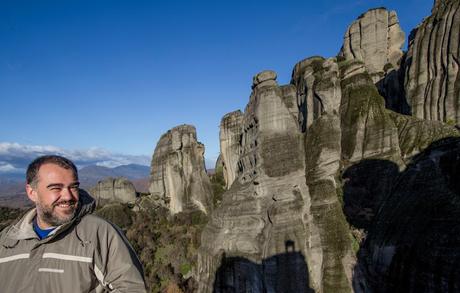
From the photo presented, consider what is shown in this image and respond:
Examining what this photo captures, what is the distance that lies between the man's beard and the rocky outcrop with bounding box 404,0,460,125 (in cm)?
2114

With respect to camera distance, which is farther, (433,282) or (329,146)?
(329,146)

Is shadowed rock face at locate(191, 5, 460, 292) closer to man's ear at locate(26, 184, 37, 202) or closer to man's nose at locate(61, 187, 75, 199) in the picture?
man's nose at locate(61, 187, 75, 199)

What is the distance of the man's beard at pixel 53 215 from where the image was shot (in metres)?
2.50

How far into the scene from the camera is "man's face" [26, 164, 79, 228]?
251cm

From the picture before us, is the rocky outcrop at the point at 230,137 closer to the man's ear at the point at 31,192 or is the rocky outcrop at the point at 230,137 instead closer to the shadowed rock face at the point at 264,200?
the shadowed rock face at the point at 264,200

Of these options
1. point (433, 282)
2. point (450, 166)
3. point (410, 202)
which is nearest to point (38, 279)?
point (433, 282)

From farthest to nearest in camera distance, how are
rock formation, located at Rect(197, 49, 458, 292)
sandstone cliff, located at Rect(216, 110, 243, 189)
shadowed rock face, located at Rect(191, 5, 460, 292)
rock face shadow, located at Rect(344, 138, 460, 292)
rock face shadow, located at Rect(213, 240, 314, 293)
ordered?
sandstone cliff, located at Rect(216, 110, 243, 189) < rock formation, located at Rect(197, 49, 458, 292) < rock face shadow, located at Rect(213, 240, 314, 293) < shadowed rock face, located at Rect(191, 5, 460, 292) < rock face shadow, located at Rect(344, 138, 460, 292)

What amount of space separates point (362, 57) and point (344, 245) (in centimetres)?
3260

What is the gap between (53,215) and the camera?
251 centimetres

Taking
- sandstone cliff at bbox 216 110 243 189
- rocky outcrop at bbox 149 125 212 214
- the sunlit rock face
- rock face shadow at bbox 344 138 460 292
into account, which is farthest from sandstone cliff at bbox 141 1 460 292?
the sunlit rock face

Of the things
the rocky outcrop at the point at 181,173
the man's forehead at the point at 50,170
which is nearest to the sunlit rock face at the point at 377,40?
the rocky outcrop at the point at 181,173

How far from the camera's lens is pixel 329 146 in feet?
37.3

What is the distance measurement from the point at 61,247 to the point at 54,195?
46 cm

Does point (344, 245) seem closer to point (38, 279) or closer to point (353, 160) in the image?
point (353, 160)
